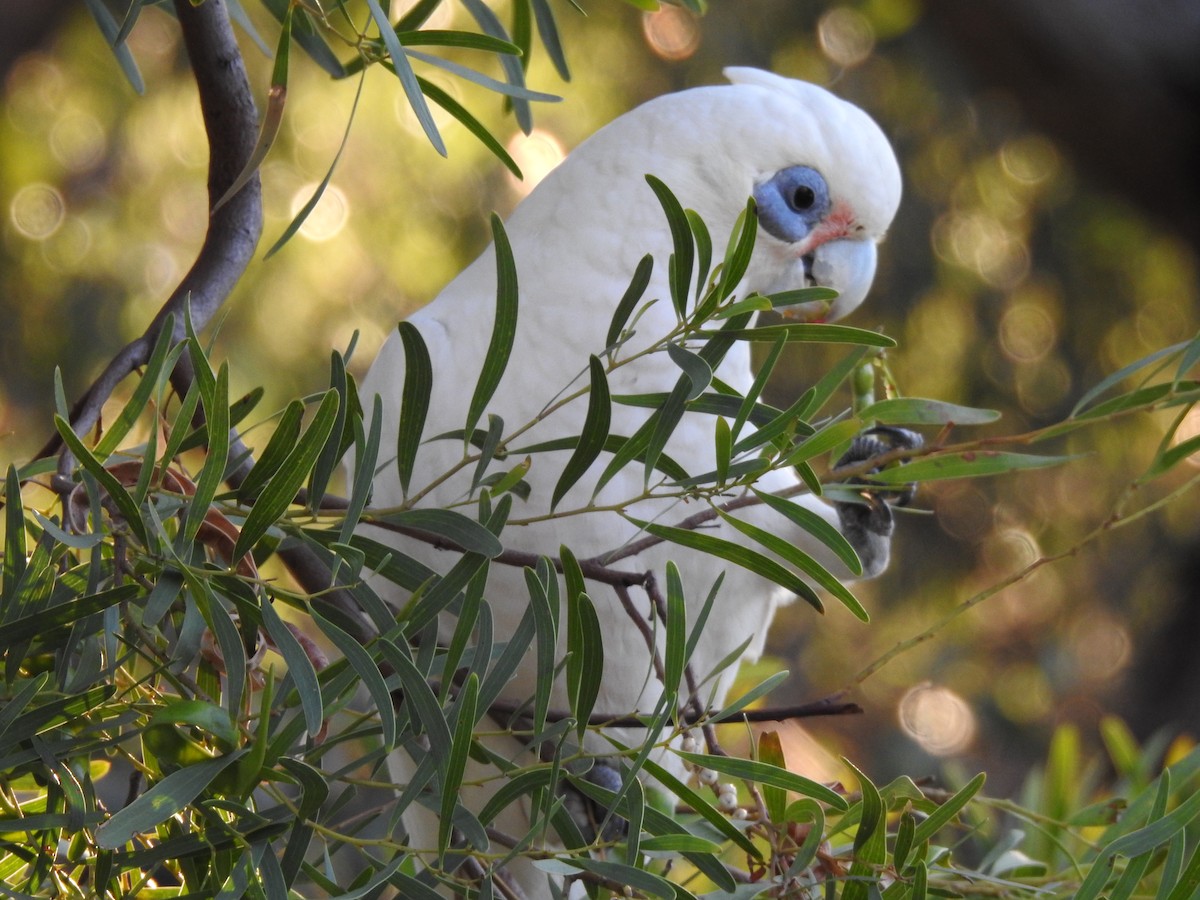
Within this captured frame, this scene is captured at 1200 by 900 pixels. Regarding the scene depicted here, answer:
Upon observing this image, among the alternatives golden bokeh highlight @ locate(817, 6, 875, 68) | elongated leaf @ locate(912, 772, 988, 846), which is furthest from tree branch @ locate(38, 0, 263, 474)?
golden bokeh highlight @ locate(817, 6, 875, 68)

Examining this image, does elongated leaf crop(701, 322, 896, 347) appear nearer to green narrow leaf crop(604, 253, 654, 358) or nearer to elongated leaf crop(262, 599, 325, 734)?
green narrow leaf crop(604, 253, 654, 358)

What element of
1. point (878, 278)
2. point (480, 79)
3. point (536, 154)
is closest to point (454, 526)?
point (480, 79)

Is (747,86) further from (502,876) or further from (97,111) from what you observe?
(97,111)

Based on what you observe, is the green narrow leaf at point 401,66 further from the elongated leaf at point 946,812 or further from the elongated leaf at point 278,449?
the elongated leaf at point 946,812

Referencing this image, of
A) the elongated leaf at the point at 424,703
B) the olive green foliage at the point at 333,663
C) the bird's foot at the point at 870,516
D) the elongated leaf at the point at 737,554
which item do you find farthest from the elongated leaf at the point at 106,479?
the bird's foot at the point at 870,516

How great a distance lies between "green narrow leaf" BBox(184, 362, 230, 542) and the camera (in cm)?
53

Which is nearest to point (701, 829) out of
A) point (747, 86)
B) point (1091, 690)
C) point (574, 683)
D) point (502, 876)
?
point (502, 876)

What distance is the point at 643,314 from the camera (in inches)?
42.9

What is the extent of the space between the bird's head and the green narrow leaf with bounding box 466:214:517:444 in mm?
685

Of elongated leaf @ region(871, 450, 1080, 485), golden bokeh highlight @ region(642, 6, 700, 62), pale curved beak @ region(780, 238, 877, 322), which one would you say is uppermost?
golden bokeh highlight @ region(642, 6, 700, 62)

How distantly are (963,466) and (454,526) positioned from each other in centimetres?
31

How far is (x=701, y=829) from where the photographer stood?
953 millimetres

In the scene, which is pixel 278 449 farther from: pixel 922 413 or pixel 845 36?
pixel 845 36

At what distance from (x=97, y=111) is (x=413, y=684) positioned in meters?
2.84
